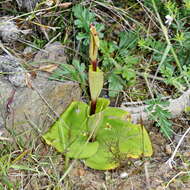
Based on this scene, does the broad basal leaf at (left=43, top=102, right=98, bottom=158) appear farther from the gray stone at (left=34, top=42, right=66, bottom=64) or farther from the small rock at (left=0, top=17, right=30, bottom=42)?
the small rock at (left=0, top=17, right=30, bottom=42)

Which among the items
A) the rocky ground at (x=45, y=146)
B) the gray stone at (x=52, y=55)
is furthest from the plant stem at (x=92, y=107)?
the gray stone at (x=52, y=55)

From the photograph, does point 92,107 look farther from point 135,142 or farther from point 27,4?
point 27,4

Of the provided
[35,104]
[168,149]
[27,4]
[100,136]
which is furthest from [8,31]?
[168,149]

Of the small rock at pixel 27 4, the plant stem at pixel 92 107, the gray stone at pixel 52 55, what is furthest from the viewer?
the small rock at pixel 27 4

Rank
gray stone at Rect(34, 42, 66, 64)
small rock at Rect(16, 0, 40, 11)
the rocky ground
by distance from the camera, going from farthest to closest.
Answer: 1. small rock at Rect(16, 0, 40, 11)
2. gray stone at Rect(34, 42, 66, 64)
3. the rocky ground

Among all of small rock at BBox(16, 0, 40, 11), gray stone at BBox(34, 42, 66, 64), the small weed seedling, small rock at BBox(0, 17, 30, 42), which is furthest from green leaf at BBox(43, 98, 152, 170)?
small rock at BBox(16, 0, 40, 11)

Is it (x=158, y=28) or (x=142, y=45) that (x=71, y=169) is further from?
(x=158, y=28)

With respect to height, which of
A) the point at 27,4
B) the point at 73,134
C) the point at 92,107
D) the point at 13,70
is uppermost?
the point at 27,4

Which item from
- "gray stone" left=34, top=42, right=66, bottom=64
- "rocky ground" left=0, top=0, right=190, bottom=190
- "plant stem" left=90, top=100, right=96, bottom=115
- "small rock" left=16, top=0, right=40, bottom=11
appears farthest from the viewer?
"small rock" left=16, top=0, right=40, bottom=11

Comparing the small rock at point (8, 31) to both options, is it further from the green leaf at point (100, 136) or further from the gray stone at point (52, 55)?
the green leaf at point (100, 136)
